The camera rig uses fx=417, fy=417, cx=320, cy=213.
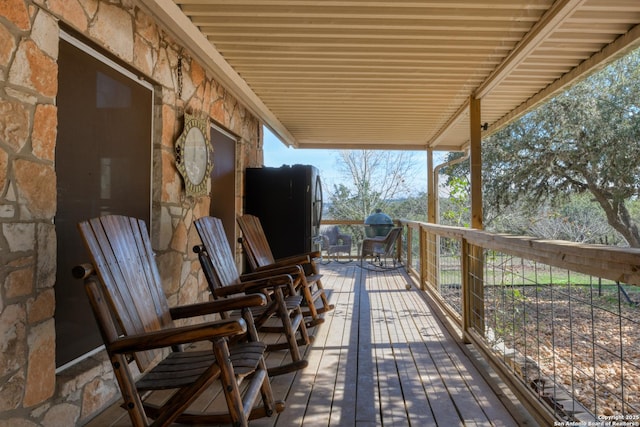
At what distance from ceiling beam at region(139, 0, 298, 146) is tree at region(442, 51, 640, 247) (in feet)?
25.5

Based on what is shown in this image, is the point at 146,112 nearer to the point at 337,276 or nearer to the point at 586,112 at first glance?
the point at 337,276

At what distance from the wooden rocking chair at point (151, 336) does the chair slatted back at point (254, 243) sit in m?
1.40

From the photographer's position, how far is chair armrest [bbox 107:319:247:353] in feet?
4.78

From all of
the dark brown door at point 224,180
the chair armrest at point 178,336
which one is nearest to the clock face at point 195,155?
the dark brown door at point 224,180

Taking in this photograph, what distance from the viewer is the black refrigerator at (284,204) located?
4.40 meters

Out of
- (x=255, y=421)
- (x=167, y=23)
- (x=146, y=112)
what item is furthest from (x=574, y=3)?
(x=255, y=421)

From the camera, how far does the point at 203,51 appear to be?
303 cm

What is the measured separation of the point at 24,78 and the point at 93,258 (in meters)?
0.75

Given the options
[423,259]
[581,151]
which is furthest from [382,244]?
[581,151]

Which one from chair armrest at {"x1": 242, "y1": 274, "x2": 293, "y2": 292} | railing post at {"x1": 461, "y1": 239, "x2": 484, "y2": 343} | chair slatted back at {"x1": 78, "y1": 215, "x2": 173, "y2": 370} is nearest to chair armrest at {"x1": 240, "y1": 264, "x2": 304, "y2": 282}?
chair armrest at {"x1": 242, "y1": 274, "x2": 293, "y2": 292}

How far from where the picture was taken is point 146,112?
2.66 meters

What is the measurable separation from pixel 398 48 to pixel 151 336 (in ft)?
8.56

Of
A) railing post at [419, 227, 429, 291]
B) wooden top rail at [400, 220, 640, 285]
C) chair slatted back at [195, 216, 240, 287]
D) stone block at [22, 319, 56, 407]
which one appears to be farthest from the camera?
railing post at [419, 227, 429, 291]

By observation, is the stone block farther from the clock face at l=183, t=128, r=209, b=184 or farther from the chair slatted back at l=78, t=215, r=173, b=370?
the clock face at l=183, t=128, r=209, b=184
